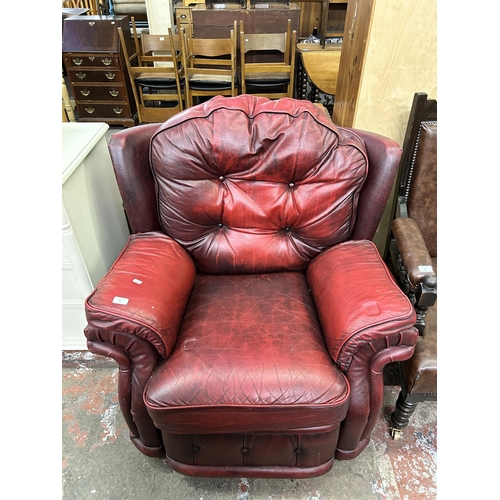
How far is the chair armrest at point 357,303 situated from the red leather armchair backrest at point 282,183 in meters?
0.15

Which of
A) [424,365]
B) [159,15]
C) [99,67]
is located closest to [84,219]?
[424,365]

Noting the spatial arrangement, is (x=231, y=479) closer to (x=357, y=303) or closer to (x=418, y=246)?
(x=357, y=303)

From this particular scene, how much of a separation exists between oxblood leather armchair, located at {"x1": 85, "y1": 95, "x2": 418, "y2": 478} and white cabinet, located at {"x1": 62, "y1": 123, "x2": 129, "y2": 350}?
21 cm

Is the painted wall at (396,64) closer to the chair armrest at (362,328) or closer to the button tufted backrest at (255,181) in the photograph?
the button tufted backrest at (255,181)

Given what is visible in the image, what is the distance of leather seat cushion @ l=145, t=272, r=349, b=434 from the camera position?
0.97 m

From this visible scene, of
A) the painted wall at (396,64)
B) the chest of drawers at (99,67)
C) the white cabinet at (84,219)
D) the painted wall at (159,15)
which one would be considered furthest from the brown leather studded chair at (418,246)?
the painted wall at (159,15)

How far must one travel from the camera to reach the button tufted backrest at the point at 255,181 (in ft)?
4.06

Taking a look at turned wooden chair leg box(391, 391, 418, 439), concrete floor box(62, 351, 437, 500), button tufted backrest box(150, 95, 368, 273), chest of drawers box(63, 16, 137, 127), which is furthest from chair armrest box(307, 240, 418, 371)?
chest of drawers box(63, 16, 137, 127)

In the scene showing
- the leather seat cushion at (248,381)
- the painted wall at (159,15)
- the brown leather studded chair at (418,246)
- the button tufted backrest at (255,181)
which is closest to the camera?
the leather seat cushion at (248,381)

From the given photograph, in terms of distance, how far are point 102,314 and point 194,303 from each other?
0.34 metres

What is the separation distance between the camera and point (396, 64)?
4.38 feet

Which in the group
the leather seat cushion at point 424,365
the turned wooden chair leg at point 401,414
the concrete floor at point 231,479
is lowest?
the concrete floor at point 231,479
